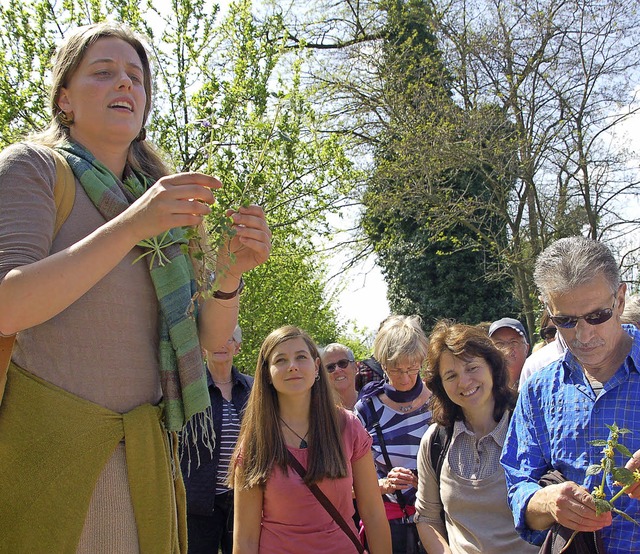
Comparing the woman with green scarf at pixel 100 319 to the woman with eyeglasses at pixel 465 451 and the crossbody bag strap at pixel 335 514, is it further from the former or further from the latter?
the woman with eyeglasses at pixel 465 451

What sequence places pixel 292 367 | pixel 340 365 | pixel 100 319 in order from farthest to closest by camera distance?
pixel 340 365 < pixel 292 367 < pixel 100 319

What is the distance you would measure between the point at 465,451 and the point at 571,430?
45.7 inches

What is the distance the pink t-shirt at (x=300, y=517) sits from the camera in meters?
3.64

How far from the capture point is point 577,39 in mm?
13766

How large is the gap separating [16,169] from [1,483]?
2.39 ft

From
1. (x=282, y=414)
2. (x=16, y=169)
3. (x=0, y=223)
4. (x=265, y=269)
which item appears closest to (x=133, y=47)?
(x=16, y=169)

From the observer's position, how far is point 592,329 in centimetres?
272

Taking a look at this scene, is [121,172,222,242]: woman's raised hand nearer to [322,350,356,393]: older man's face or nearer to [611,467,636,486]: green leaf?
[611,467,636,486]: green leaf

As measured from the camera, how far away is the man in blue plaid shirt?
2586 mm

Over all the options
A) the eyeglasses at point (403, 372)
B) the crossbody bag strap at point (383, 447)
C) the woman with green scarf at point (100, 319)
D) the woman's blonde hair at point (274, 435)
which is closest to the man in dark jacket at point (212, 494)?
→ the woman's blonde hair at point (274, 435)

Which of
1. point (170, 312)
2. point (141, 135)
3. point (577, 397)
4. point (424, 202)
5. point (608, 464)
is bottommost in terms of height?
point (608, 464)

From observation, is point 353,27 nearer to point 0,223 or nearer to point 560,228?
point 560,228

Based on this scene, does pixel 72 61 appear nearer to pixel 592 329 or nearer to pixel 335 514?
pixel 592 329

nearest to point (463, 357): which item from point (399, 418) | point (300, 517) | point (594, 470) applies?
point (399, 418)
